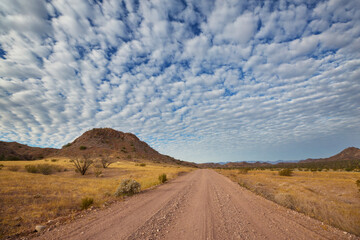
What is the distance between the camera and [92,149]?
64188 mm

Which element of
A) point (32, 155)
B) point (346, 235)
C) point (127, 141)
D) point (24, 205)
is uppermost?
point (127, 141)

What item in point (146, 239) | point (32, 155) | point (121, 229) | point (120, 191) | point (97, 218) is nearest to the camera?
point (146, 239)

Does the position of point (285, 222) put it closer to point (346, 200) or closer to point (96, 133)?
point (346, 200)

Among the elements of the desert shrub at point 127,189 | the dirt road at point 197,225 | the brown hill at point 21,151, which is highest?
the brown hill at point 21,151

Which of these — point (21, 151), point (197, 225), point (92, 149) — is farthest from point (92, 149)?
point (197, 225)

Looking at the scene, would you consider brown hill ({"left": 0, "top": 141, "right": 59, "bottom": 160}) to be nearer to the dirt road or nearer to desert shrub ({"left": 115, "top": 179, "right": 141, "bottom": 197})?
desert shrub ({"left": 115, "top": 179, "right": 141, "bottom": 197})

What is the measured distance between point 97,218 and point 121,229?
1979 mm

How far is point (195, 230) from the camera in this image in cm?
508

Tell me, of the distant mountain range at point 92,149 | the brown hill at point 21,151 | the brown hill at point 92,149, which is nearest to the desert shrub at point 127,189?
the brown hill at point 92,149

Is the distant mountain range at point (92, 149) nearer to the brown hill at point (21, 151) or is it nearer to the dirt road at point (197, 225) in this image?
the brown hill at point (21, 151)

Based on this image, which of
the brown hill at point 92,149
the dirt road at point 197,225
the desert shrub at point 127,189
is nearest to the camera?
the dirt road at point 197,225

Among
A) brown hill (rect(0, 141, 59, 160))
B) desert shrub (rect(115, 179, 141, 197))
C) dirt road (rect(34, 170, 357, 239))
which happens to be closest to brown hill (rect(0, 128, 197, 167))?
brown hill (rect(0, 141, 59, 160))

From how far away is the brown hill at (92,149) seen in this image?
5793 cm

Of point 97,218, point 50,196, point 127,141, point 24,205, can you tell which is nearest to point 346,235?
point 97,218
